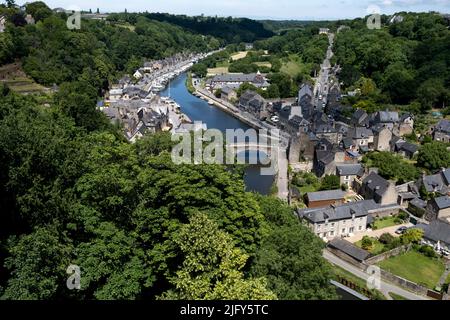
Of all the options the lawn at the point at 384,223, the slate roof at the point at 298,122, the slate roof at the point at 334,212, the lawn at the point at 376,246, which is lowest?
the lawn at the point at 376,246

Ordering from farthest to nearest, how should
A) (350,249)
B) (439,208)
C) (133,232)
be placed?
(439,208), (350,249), (133,232)

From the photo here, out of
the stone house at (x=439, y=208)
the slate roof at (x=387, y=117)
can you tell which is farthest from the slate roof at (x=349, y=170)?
the slate roof at (x=387, y=117)

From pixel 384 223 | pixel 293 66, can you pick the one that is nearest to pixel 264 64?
pixel 293 66

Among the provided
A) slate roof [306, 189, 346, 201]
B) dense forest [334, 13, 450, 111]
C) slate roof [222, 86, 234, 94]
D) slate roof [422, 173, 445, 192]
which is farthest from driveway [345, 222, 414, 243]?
slate roof [222, 86, 234, 94]

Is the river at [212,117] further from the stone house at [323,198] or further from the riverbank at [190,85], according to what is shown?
the stone house at [323,198]

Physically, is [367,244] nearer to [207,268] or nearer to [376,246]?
[376,246]
